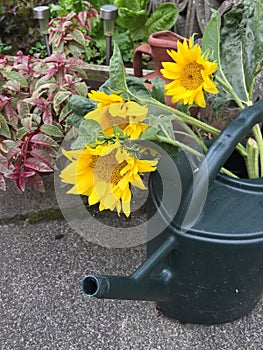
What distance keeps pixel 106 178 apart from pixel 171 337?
0.59 m

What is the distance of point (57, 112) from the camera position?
5.03ft

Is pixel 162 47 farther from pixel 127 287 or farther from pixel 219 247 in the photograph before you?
pixel 127 287

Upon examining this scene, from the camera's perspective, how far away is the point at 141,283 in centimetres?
101

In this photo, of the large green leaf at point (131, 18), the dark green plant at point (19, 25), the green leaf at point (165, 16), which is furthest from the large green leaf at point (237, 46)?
the dark green plant at point (19, 25)

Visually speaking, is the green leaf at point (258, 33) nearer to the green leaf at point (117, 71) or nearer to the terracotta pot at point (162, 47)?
the green leaf at point (117, 71)

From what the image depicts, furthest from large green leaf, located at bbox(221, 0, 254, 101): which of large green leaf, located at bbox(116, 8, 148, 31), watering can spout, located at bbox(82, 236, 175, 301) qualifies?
large green leaf, located at bbox(116, 8, 148, 31)

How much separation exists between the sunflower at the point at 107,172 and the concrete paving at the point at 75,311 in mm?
503

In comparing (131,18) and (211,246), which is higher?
(131,18)

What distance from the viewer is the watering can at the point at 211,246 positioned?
37.7 inches

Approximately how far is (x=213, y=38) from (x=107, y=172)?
42cm

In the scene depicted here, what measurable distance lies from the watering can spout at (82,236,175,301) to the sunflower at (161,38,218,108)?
0.32 meters

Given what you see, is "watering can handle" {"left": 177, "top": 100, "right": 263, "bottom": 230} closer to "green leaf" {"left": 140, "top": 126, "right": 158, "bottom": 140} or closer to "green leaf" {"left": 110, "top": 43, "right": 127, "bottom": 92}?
"green leaf" {"left": 140, "top": 126, "right": 158, "bottom": 140}

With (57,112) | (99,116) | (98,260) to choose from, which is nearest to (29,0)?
(57,112)

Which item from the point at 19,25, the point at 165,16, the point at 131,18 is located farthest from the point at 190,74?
the point at 19,25
